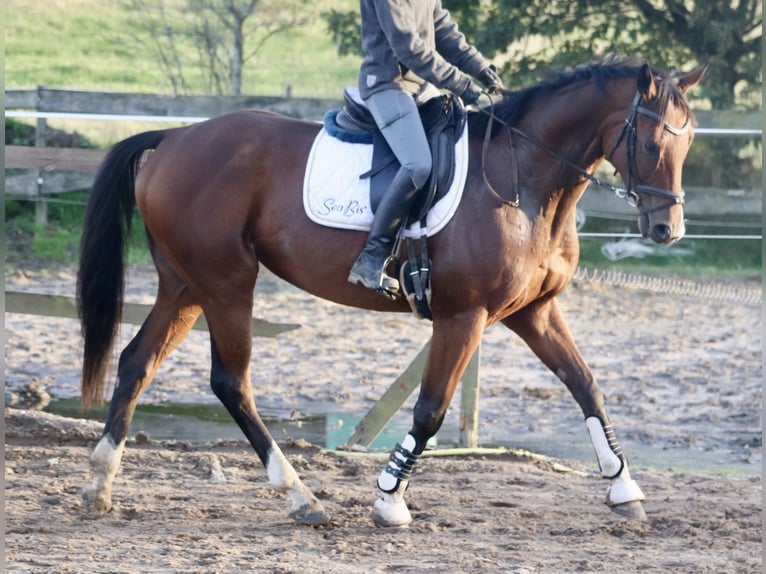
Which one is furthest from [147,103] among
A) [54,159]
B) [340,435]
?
[340,435]

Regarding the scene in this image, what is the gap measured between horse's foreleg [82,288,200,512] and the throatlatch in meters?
1.34

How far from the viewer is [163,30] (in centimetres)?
1950

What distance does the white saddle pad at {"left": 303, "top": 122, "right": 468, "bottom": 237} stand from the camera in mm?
4965

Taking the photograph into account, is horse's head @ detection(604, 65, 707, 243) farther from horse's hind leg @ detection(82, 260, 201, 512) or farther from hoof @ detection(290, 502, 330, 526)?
horse's hind leg @ detection(82, 260, 201, 512)

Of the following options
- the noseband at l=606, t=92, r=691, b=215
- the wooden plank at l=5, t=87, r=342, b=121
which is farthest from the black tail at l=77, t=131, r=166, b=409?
the wooden plank at l=5, t=87, r=342, b=121

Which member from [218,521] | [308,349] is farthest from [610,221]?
[218,521]

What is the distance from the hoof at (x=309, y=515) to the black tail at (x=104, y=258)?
1338 mm

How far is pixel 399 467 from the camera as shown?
4.89m

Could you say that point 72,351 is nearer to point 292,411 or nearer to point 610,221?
point 292,411

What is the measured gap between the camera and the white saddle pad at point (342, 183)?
4965 mm

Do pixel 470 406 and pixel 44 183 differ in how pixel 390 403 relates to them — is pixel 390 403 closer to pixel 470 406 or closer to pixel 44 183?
pixel 470 406

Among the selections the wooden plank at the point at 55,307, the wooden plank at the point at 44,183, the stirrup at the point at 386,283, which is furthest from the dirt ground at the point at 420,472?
the wooden plank at the point at 44,183

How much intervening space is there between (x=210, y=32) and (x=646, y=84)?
45.6 ft

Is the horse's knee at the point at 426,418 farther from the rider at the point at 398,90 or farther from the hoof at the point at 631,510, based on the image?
the hoof at the point at 631,510
